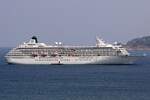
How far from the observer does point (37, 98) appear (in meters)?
68.3

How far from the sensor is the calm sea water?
70938mm

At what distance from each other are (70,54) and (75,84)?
4620 centimetres

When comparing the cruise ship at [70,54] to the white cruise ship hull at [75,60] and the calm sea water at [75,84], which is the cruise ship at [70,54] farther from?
the calm sea water at [75,84]

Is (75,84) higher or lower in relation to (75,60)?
lower

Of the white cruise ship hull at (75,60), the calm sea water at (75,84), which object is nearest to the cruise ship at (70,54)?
the white cruise ship hull at (75,60)

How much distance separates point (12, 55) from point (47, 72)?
24.9m

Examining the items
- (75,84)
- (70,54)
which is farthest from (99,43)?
(75,84)

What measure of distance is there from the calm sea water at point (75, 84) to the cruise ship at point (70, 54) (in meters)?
6.42

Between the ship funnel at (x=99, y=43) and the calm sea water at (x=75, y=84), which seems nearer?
the calm sea water at (x=75, y=84)

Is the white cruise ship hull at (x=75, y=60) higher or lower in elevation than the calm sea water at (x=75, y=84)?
higher

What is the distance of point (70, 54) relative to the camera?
434 feet

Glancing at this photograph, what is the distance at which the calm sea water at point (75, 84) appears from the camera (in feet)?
233

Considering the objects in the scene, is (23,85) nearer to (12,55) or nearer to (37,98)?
(37,98)

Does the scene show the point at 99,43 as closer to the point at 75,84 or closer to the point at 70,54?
the point at 70,54
